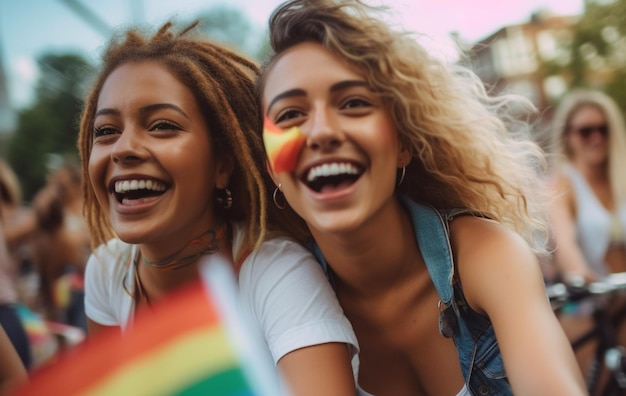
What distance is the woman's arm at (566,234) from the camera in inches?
132

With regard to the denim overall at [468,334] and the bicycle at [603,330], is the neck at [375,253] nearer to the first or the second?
the denim overall at [468,334]

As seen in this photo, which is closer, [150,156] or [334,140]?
[334,140]

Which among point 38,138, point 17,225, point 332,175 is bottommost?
point 332,175

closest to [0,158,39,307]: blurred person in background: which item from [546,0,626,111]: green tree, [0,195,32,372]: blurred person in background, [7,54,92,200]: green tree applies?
[0,195,32,372]: blurred person in background

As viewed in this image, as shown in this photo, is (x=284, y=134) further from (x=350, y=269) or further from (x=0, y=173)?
(x=0, y=173)

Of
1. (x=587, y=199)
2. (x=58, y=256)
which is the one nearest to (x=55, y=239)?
(x=58, y=256)

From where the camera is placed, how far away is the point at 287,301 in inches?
65.2

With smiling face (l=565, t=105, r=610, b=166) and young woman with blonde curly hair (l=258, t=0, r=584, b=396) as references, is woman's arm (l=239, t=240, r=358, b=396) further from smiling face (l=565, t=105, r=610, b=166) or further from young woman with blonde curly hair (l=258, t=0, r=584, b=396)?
smiling face (l=565, t=105, r=610, b=166)

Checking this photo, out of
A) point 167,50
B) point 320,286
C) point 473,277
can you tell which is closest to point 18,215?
point 167,50

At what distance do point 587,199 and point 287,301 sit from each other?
7.83ft

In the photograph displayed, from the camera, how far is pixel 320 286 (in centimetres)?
171

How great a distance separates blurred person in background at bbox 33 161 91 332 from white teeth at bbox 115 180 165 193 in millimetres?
2942

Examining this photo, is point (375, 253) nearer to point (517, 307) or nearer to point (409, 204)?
point (409, 204)

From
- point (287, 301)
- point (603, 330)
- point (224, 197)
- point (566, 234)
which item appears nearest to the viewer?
point (287, 301)
